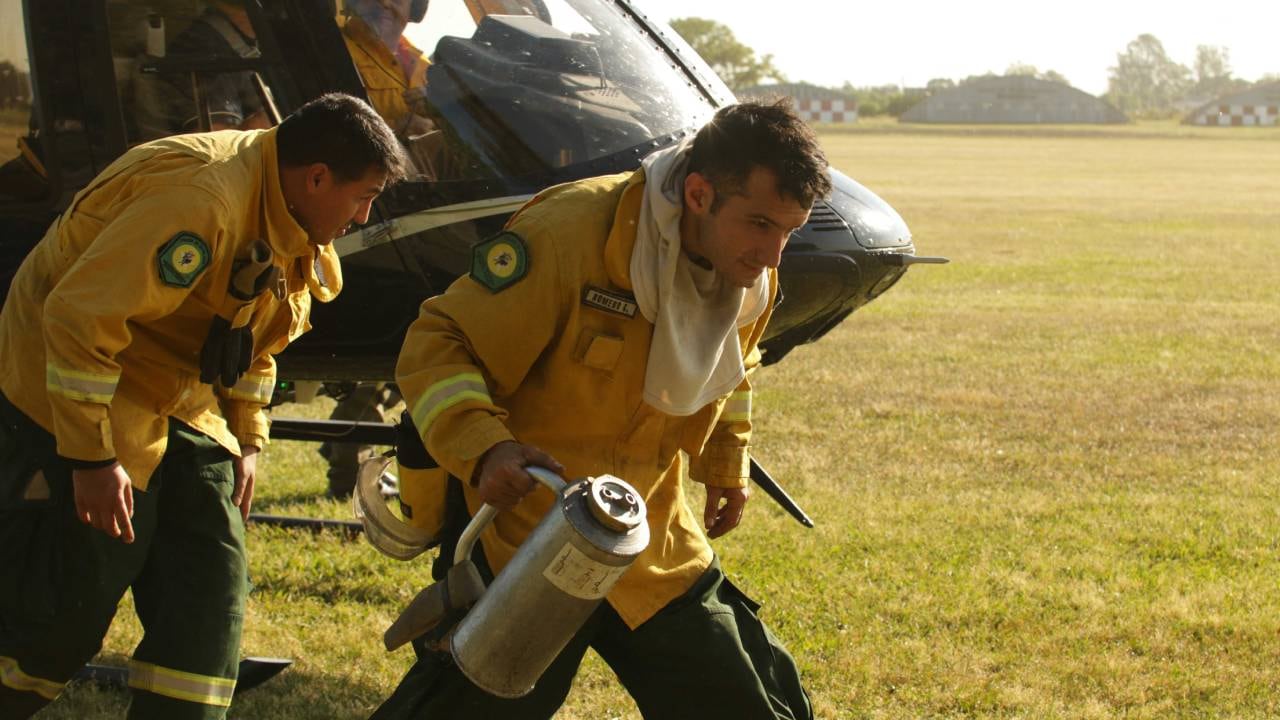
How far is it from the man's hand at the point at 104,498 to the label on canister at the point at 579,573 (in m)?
1.06

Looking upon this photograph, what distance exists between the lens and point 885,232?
16.4ft

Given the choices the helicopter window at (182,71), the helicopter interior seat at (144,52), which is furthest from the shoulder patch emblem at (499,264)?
the helicopter interior seat at (144,52)

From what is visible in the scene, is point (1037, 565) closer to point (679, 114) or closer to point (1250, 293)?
point (679, 114)

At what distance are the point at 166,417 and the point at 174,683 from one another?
1.96 feet

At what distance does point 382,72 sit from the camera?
4.93m

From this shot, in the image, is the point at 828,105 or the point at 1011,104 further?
the point at 1011,104

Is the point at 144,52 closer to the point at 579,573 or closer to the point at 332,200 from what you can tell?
the point at 332,200

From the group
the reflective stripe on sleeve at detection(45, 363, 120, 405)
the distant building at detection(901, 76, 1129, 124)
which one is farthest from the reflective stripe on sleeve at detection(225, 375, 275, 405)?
the distant building at detection(901, 76, 1129, 124)

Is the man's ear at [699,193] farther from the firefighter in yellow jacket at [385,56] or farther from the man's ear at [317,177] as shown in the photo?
the firefighter in yellow jacket at [385,56]

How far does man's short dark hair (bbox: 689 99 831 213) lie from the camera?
9.14 feet

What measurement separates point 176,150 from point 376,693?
2002mm

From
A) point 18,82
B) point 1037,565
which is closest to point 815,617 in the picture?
point 1037,565

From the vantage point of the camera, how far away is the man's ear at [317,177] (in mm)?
3321

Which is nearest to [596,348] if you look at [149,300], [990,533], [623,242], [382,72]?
[623,242]
